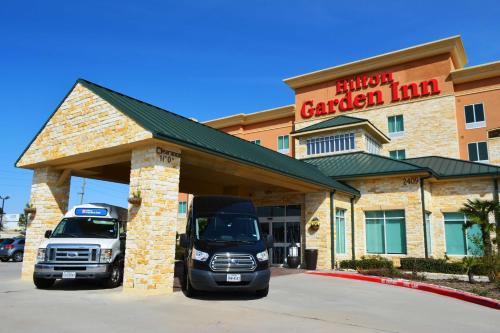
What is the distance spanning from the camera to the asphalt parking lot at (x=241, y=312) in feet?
22.1

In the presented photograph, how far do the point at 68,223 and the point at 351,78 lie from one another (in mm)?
29827

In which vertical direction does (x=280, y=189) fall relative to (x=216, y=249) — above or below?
above

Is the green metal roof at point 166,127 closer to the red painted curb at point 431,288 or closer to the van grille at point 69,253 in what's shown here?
the van grille at point 69,253

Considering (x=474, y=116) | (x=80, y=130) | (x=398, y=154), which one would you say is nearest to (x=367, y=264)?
(x=80, y=130)

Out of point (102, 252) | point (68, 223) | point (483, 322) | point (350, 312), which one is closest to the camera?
point (483, 322)

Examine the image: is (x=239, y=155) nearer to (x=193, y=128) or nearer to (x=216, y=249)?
(x=193, y=128)

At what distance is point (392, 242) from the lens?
19469mm

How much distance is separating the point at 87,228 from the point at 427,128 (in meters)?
27.7

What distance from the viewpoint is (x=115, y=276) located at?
11734 mm

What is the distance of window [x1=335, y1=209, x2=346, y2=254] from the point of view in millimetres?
19031

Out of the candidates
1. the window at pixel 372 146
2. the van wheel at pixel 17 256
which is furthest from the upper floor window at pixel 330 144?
the van wheel at pixel 17 256

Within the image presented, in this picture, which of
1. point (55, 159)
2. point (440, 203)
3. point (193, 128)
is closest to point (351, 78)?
point (440, 203)

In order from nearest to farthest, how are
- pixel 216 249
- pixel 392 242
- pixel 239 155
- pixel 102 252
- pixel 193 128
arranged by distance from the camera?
pixel 216 249
pixel 102 252
pixel 239 155
pixel 193 128
pixel 392 242

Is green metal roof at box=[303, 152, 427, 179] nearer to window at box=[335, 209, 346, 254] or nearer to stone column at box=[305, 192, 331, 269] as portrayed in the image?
window at box=[335, 209, 346, 254]
